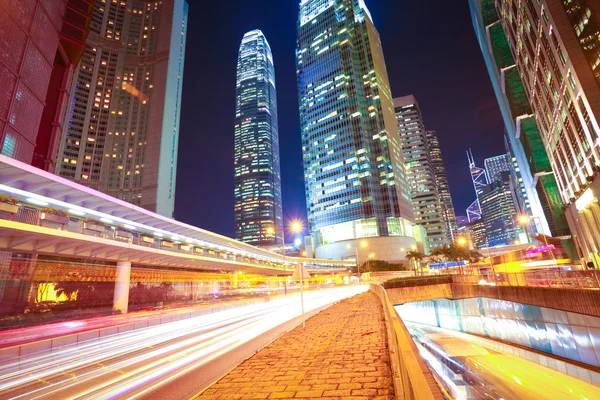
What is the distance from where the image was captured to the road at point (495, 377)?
14.3 m

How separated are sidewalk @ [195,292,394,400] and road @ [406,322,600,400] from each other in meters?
11.1

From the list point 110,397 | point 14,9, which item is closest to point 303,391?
point 110,397

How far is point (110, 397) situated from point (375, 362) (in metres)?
6.15

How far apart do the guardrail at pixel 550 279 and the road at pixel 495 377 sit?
4.79 metres

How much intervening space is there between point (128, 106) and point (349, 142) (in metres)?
102

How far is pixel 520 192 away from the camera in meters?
150

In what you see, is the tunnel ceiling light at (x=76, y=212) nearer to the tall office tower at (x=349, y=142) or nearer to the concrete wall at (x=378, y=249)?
the concrete wall at (x=378, y=249)

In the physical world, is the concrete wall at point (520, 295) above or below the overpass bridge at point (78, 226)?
below

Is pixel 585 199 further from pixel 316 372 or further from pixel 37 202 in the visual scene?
pixel 37 202

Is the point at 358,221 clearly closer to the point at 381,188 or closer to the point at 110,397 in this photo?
the point at 381,188

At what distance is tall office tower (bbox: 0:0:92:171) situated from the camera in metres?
38.4

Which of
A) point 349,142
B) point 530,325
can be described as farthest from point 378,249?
point 530,325

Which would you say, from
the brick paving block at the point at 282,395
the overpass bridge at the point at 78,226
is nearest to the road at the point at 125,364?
the brick paving block at the point at 282,395

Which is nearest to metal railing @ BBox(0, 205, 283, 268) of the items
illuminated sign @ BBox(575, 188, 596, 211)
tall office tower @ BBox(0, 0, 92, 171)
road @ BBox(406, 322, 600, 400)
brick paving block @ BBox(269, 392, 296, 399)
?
brick paving block @ BBox(269, 392, 296, 399)
